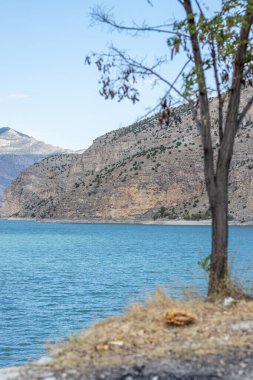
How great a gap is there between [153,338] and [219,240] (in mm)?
2946

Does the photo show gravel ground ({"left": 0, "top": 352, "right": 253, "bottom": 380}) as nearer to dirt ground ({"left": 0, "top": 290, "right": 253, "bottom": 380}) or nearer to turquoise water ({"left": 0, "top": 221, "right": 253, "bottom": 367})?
dirt ground ({"left": 0, "top": 290, "right": 253, "bottom": 380})

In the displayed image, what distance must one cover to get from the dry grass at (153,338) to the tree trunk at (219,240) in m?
0.71

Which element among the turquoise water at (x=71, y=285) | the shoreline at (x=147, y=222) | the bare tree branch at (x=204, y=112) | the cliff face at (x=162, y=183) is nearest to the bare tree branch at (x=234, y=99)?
the bare tree branch at (x=204, y=112)

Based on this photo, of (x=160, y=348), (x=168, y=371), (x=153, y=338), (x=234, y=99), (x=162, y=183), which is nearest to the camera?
(x=168, y=371)

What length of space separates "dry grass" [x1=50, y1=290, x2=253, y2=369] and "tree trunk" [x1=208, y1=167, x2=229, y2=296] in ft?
2.32

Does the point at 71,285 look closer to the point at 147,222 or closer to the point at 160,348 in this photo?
the point at 160,348

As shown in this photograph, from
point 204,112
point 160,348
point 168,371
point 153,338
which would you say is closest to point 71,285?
point 204,112

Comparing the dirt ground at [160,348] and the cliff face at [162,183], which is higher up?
the cliff face at [162,183]

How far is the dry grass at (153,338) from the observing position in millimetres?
7695

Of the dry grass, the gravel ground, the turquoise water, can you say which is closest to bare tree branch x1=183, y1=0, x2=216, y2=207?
the turquoise water

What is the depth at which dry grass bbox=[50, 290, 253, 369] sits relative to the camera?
7695 mm

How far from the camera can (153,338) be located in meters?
8.27

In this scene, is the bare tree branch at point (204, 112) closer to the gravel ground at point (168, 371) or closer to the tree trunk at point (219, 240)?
the tree trunk at point (219, 240)

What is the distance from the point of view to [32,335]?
2317cm
